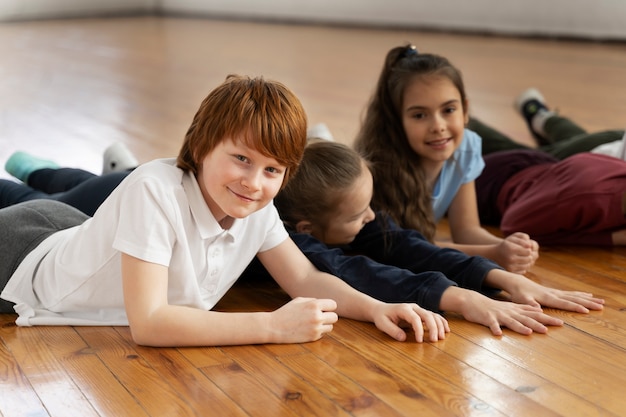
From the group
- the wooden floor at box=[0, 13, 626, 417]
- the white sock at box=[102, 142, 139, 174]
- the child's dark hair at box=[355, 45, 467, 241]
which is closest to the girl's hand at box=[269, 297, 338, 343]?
the wooden floor at box=[0, 13, 626, 417]

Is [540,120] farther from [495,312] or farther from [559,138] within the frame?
[495,312]

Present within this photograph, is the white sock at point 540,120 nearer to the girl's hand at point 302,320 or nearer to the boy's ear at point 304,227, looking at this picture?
the boy's ear at point 304,227

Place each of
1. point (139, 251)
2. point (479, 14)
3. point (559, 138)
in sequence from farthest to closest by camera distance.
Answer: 1. point (479, 14)
2. point (559, 138)
3. point (139, 251)

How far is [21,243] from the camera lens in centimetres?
162

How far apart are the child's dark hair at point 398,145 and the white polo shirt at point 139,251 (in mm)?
483

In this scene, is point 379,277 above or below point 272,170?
below

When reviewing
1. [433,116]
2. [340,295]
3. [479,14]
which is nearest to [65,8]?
[479,14]

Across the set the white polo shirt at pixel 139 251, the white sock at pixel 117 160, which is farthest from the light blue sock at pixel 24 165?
the white polo shirt at pixel 139 251

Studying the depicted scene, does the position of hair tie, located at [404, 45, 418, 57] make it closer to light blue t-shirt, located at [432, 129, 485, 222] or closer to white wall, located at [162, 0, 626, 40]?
light blue t-shirt, located at [432, 129, 485, 222]

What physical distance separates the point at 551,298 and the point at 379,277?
321 mm

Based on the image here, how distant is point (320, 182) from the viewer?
1.79 meters

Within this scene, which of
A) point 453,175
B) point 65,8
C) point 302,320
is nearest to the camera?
point 302,320

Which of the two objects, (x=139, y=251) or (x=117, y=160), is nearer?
(x=139, y=251)

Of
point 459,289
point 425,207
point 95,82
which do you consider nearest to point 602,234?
point 425,207
